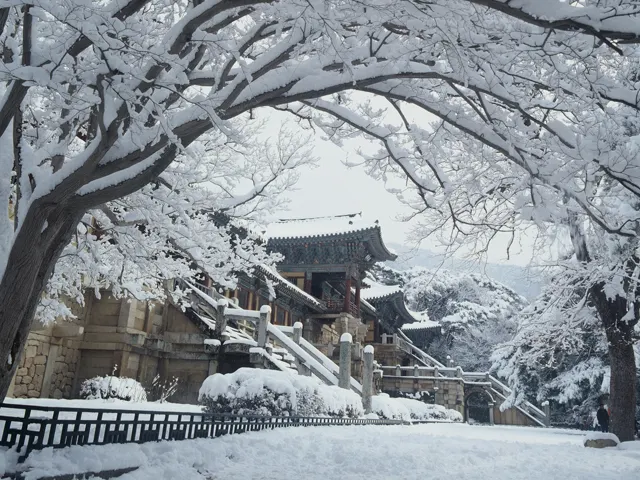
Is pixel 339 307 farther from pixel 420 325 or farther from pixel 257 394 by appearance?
pixel 257 394

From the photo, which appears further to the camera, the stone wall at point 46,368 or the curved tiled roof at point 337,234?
the curved tiled roof at point 337,234

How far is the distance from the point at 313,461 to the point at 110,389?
7.45m

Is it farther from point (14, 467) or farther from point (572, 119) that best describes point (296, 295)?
point (14, 467)

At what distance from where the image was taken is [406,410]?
20.2m

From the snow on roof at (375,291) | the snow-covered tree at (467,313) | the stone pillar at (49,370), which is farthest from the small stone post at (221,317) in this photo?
the snow-covered tree at (467,313)

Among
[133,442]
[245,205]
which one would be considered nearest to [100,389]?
[245,205]

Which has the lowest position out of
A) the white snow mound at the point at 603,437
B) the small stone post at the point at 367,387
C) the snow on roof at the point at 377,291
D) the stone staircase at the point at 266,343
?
the white snow mound at the point at 603,437

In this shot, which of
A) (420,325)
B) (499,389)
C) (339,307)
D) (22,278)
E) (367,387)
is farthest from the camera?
(420,325)

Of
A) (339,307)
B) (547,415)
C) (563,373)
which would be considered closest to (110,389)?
(339,307)

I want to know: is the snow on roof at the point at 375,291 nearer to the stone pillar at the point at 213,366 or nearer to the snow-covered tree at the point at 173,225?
the stone pillar at the point at 213,366

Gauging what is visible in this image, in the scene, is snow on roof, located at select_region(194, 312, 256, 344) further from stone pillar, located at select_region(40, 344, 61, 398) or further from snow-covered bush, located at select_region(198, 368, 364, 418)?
→ stone pillar, located at select_region(40, 344, 61, 398)

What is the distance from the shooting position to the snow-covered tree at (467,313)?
1788 inches

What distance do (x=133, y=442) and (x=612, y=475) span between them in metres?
6.04

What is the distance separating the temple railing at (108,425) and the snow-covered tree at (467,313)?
1372 inches
